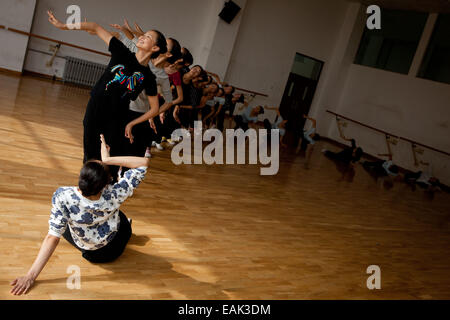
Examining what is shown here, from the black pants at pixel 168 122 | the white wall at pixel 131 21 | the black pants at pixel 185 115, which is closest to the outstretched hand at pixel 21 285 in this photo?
the black pants at pixel 168 122

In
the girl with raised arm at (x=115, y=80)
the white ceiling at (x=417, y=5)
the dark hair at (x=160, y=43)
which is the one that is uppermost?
the white ceiling at (x=417, y=5)

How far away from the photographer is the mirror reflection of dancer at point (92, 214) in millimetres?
1773

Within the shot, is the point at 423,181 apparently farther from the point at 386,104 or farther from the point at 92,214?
the point at 92,214

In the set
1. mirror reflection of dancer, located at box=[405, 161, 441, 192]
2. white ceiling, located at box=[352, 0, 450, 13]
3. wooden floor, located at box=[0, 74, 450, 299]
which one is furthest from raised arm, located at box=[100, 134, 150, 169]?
white ceiling, located at box=[352, 0, 450, 13]

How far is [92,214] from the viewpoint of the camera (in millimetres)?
1920

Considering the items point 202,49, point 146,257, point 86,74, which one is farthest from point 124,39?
point 202,49

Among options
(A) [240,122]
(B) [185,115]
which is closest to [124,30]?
(B) [185,115]

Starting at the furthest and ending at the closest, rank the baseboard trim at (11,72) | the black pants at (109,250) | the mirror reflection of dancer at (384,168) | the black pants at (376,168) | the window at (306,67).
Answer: the window at (306,67), the black pants at (376,168), the mirror reflection of dancer at (384,168), the baseboard trim at (11,72), the black pants at (109,250)

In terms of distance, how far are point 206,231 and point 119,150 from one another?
962 mm

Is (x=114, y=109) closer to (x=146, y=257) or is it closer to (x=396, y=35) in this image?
(x=146, y=257)

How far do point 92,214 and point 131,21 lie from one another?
7.73 metres

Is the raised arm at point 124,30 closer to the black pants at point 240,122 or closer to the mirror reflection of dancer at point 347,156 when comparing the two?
the black pants at point 240,122

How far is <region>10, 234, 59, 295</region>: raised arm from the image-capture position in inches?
69.5

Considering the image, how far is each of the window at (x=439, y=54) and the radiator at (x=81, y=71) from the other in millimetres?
8611
